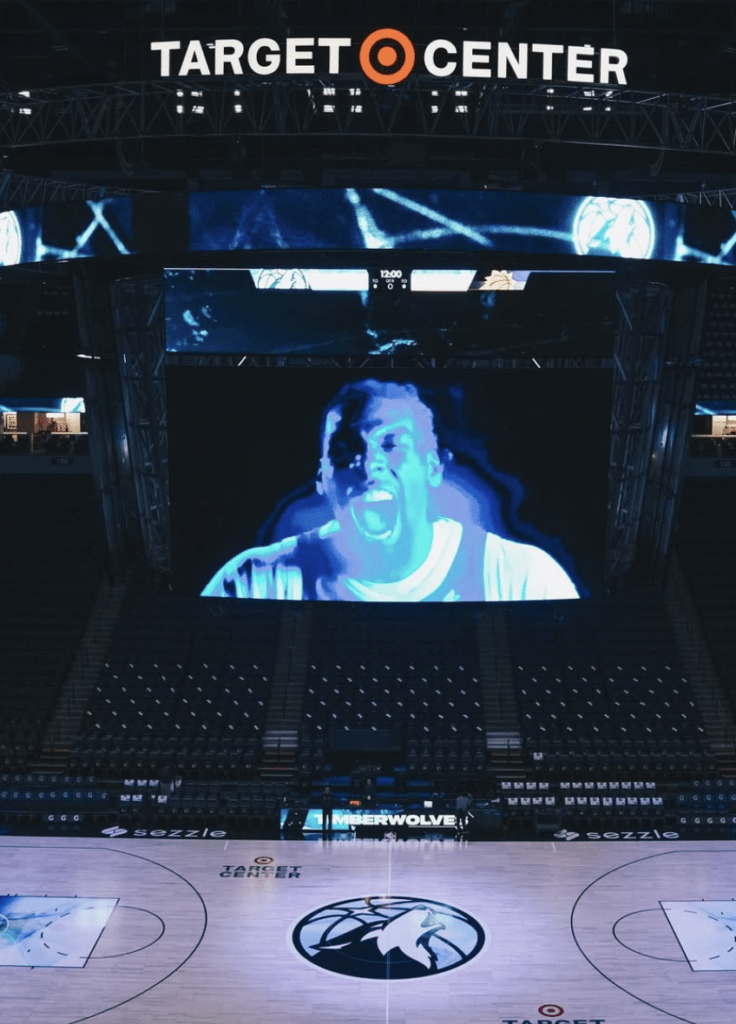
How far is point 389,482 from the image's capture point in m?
29.0

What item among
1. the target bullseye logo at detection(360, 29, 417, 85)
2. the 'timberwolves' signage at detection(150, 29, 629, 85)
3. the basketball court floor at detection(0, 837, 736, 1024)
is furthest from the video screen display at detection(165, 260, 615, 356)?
the basketball court floor at detection(0, 837, 736, 1024)

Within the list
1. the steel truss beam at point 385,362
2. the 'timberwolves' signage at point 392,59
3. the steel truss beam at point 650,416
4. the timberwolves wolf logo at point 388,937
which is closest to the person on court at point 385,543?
the steel truss beam at point 385,362

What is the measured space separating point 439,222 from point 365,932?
1246cm

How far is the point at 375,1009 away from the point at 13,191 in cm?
2089

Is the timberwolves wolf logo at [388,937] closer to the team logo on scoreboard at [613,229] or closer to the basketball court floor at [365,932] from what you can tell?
the basketball court floor at [365,932]

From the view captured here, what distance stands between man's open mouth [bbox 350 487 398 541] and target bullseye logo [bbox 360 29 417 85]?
10.0 metres

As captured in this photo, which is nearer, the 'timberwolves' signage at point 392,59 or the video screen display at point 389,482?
the 'timberwolves' signage at point 392,59

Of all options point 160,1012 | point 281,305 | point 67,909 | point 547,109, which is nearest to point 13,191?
point 281,305

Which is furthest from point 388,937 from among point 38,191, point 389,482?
point 38,191

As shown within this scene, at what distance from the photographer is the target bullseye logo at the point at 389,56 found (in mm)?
21422

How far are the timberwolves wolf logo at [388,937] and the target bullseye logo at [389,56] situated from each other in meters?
13.4

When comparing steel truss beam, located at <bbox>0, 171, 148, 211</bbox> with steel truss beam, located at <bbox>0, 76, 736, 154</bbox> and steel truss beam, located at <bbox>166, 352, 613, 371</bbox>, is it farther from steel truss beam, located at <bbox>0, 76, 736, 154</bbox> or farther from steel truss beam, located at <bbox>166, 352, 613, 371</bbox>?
steel truss beam, located at <bbox>166, 352, 613, 371</bbox>

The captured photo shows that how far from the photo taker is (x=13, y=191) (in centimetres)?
3075

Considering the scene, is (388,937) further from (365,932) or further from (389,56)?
(389,56)
